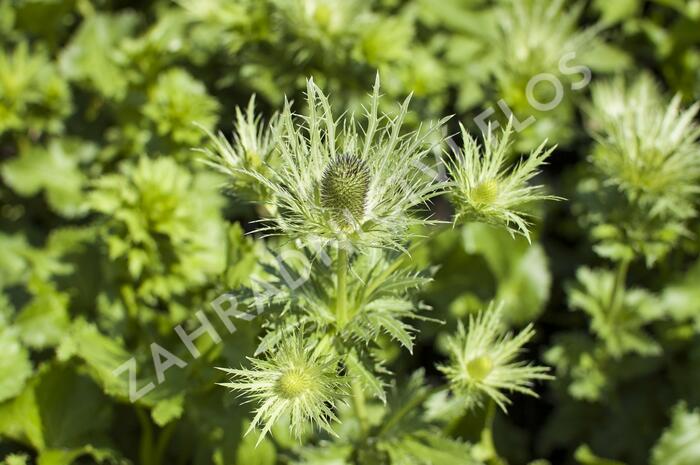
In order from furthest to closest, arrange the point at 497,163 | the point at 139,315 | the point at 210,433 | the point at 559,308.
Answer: the point at 559,308 → the point at 139,315 → the point at 210,433 → the point at 497,163

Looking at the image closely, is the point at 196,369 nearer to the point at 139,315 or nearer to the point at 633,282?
the point at 139,315

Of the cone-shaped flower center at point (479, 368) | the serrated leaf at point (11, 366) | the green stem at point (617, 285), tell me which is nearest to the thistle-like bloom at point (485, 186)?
the cone-shaped flower center at point (479, 368)

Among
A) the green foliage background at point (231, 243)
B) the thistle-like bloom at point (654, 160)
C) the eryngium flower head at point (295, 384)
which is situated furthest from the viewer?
the green foliage background at point (231, 243)

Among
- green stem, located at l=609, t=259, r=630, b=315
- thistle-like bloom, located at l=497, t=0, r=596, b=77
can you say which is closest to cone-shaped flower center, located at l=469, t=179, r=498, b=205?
green stem, located at l=609, t=259, r=630, b=315

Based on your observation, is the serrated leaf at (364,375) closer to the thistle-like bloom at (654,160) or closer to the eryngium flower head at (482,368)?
the eryngium flower head at (482,368)

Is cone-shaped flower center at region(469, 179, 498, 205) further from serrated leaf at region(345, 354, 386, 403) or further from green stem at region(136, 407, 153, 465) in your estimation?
green stem at region(136, 407, 153, 465)

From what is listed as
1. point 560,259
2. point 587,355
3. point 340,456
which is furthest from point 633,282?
point 340,456
